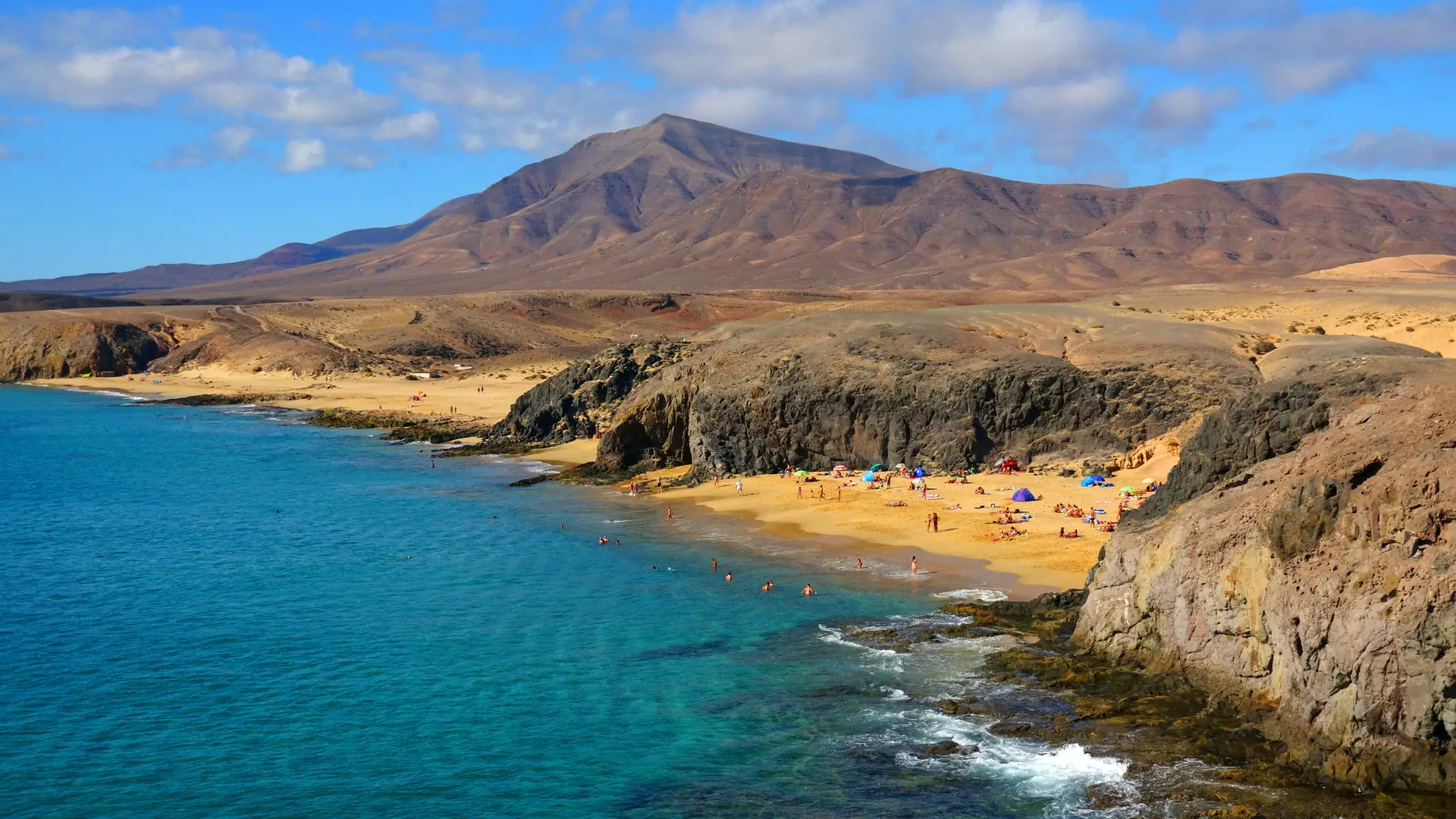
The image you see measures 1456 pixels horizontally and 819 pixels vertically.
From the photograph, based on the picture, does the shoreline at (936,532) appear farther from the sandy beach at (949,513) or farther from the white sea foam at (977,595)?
the white sea foam at (977,595)

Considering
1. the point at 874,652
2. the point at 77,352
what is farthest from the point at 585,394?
the point at 77,352

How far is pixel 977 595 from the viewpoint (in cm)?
3052

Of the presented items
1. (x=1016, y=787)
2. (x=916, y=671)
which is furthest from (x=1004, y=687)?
(x=1016, y=787)

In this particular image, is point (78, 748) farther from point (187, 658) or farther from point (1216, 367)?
point (1216, 367)

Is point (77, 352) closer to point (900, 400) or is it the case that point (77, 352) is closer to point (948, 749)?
point (900, 400)

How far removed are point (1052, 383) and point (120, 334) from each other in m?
116

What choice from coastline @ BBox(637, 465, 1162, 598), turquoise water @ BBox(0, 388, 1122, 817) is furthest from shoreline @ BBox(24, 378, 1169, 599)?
turquoise water @ BBox(0, 388, 1122, 817)

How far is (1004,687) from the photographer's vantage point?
76.9 ft

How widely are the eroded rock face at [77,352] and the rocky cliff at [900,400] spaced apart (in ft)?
312

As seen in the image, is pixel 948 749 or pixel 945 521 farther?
pixel 945 521

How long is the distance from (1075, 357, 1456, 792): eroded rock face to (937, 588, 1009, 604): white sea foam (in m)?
4.74

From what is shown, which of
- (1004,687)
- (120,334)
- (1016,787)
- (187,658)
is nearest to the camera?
(1016,787)

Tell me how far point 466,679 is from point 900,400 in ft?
88.9

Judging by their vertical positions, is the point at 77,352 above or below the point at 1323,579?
above
